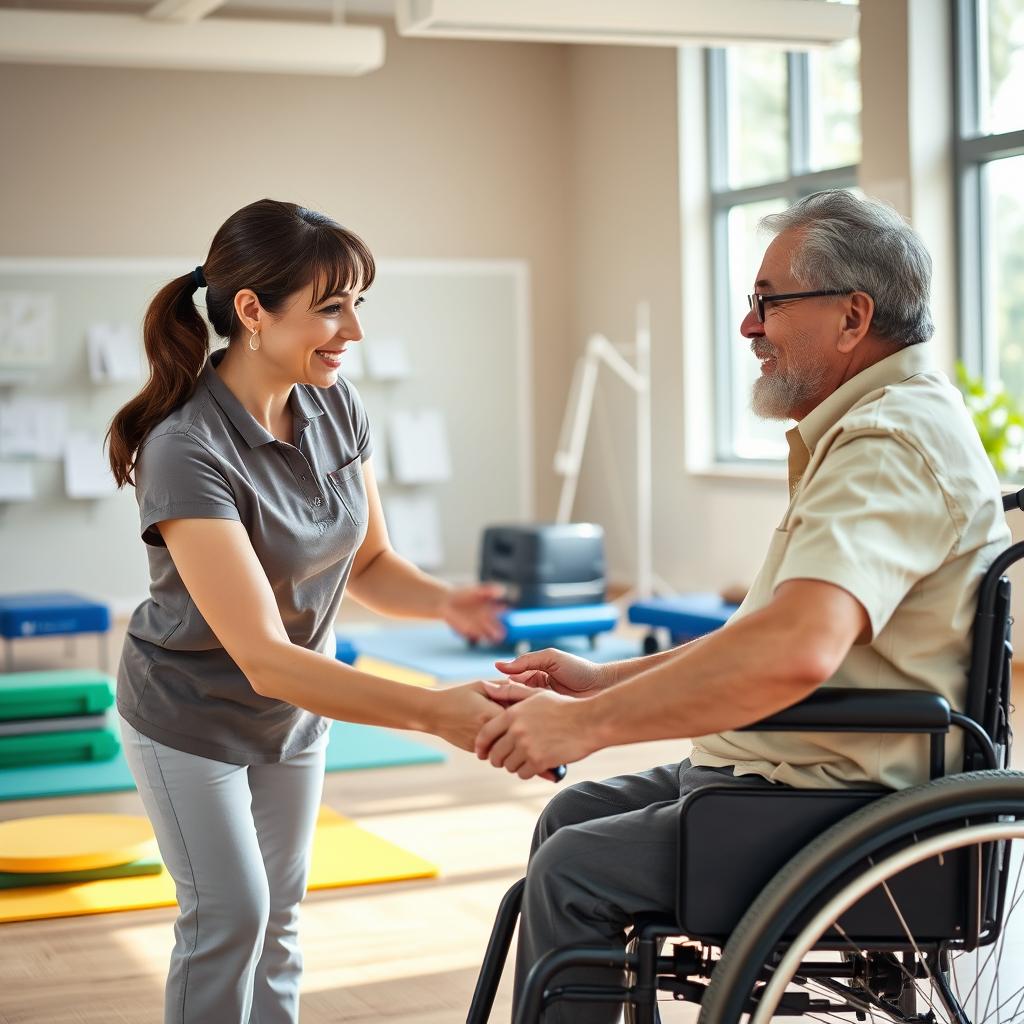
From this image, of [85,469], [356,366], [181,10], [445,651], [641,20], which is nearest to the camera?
[641,20]

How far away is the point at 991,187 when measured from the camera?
248 inches

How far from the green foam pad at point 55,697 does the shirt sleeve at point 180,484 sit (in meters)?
2.78

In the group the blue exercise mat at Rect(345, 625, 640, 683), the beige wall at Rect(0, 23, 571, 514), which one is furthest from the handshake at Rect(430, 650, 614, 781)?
the beige wall at Rect(0, 23, 571, 514)

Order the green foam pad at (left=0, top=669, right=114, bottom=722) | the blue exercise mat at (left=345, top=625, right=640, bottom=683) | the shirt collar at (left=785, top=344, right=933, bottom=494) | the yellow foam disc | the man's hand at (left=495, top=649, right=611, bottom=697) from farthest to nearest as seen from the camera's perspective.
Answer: the blue exercise mat at (left=345, top=625, right=640, bottom=683) < the green foam pad at (left=0, top=669, right=114, bottom=722) < the yellow foam disc < the man's hand at (left=495, top=649, right=611, bottom=697) < the shirt collar at (left=785, top=344, right=933, bottom=494)

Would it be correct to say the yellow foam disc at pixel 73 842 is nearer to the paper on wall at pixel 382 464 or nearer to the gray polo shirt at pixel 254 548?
the gray polo shirt at pixel 254 548

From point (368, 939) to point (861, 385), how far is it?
68.0 inches

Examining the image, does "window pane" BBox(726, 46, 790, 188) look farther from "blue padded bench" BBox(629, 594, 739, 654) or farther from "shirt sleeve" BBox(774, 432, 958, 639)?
"shirt sleeve" BBox(774, 432, 958, 639)

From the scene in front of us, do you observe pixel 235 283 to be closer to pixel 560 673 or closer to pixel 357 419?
pixel 357 419

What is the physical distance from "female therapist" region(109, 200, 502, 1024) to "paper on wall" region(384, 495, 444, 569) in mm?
6573

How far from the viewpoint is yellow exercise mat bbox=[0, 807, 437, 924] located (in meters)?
→ 3.26

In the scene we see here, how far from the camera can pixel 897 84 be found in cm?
637

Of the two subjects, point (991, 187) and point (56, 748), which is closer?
point (56, 748)

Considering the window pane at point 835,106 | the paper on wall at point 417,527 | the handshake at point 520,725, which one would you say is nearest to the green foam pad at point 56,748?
the handshake at point 520,725

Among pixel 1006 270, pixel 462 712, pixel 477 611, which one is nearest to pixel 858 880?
pixel 462 712
